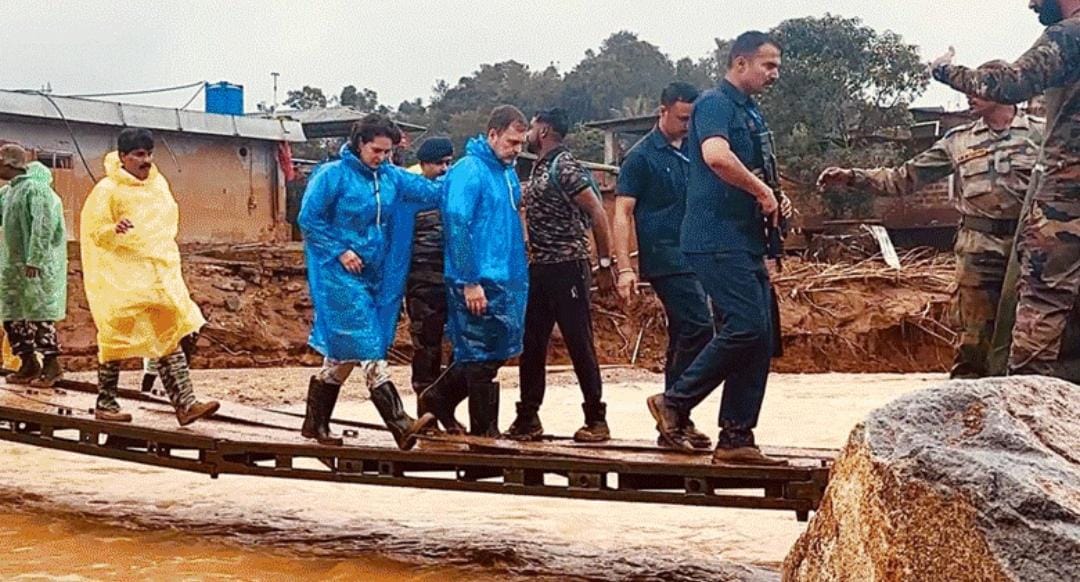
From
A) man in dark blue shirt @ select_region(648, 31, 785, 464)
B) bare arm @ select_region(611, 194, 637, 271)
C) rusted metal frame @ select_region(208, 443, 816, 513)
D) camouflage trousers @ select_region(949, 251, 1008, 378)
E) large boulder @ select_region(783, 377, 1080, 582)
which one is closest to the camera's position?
large boulder @ select_region(783, 377, 1080, 582)

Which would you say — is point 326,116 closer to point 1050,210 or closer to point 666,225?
point 666,225

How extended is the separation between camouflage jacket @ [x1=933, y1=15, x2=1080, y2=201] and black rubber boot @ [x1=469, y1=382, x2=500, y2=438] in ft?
7.89

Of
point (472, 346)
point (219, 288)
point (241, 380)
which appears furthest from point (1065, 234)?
point (219, 288)

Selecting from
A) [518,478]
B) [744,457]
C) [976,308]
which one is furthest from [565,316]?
[976,308]

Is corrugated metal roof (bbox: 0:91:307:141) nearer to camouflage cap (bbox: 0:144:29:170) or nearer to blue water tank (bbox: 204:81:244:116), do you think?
blue water tank (bbox: 204:81:244:116)

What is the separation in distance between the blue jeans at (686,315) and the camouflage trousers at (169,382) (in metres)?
2.45

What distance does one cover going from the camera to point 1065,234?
5.04 metres

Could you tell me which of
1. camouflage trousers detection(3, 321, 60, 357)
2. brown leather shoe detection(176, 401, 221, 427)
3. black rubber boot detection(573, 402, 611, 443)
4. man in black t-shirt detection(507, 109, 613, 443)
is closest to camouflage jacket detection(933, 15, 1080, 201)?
man in black t-shirt detection(507, 109, 613, 443)

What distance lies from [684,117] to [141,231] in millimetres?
2801

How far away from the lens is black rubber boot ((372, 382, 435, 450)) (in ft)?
19.2

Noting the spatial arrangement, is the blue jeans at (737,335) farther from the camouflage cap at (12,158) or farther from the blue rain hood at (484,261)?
the camouflage cap at (12,158)

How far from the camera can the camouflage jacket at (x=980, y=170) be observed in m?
6.08

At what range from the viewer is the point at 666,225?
6.26 meters

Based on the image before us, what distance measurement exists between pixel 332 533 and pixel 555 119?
92.5 inches
